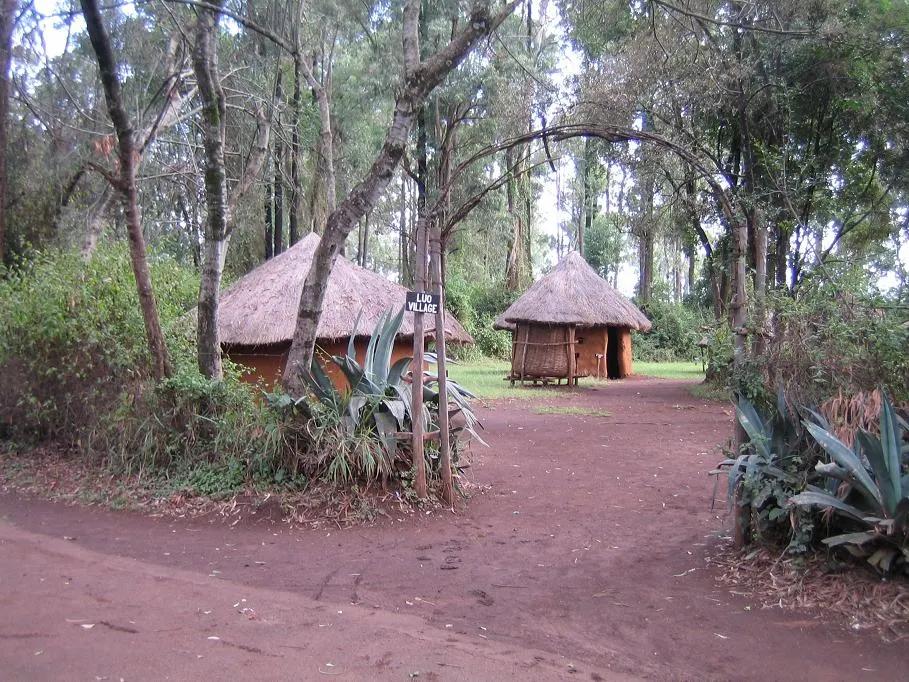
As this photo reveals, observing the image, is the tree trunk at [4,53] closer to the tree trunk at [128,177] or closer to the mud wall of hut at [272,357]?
the mud wall of hut at [272,357]

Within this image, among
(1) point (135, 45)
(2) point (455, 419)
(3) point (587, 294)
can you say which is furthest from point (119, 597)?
(3) point (587, 294)

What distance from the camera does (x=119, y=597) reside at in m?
4.45

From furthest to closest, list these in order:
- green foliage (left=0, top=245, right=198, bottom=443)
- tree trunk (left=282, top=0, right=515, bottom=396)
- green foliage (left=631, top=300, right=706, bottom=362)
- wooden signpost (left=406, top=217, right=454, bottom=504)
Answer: green foliage (left=631, top=300, right=706, bottom=362) < green foliage (left=0, top=245, right=198, bottom=443) < tree trunk (left=282, top=0, right=515, bottom=396) < wooden signpost (left=406, top=217, right=454, bottom=504)

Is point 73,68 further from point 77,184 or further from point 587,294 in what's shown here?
point 587,294

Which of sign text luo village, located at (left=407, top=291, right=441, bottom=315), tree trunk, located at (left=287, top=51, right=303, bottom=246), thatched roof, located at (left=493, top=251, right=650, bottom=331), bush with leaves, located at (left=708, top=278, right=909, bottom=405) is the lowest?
bush with leaves, located at (left=708, top=278, right=909, bottom=405)

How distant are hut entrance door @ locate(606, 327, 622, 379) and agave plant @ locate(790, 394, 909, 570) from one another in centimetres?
2023

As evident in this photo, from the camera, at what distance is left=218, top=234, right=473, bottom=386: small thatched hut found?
12.8 m

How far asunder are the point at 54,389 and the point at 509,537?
6176 mm

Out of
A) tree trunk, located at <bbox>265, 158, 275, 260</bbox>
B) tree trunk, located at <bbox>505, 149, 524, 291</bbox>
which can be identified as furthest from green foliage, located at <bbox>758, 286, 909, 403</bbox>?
tree trunk, located at <bbox>505, 149, 524, 291</bbox>

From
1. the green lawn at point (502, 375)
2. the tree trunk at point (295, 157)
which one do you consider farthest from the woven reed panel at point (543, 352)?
the tree trunk at point (295, 157)

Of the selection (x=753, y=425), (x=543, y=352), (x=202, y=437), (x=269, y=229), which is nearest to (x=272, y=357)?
(x=202, y=437)

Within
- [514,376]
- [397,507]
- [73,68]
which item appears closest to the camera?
[397,507]

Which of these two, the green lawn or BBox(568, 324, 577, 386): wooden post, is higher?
BBox(568, 324, 577, 386): wooden post

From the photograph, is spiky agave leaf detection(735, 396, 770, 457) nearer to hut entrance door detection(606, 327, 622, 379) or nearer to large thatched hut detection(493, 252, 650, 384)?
large thatched hut detection(493, 252, 650, 384)
